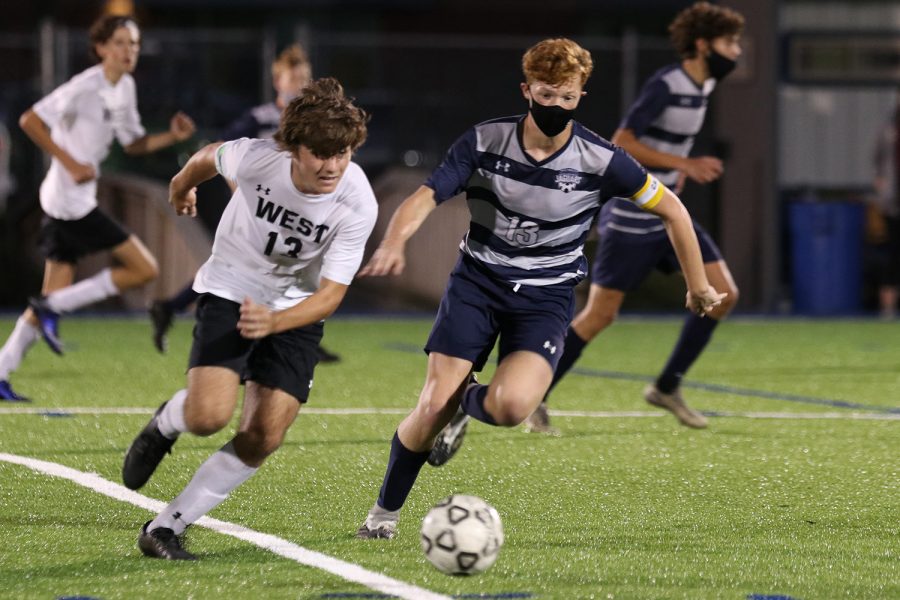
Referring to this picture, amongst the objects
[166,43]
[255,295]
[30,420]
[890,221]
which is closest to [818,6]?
[890,221]

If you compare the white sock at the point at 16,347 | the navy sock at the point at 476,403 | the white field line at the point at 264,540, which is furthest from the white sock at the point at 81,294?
the navy sock at the point at 476,403

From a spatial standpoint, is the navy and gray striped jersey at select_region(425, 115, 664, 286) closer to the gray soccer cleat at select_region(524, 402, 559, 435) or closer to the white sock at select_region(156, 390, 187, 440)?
the white sock at select_region(156, 390, 187, 440)

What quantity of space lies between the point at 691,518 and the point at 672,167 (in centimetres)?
243

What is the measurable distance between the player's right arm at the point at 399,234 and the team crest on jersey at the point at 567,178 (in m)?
0.53

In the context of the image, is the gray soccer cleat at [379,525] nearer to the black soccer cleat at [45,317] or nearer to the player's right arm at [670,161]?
the player's right arm at [670,161]

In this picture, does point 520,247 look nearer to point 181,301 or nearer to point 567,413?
point 567,413

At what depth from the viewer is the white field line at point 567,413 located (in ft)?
29.8

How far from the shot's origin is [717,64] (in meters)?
8.83

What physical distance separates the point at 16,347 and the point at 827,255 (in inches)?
391

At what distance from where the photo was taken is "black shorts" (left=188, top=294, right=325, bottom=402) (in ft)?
18.4

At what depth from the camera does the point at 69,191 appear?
10250mm

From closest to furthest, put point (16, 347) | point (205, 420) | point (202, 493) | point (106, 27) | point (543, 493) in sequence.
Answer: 1. point (202, 493)
2. point (205, 420)
3. point (543, 493)
4. point (16, 347)
5. point (106, 27)

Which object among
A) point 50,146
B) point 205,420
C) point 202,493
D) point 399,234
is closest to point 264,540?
point 202,493

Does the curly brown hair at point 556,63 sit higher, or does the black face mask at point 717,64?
the curly brown hair at point 556,63
